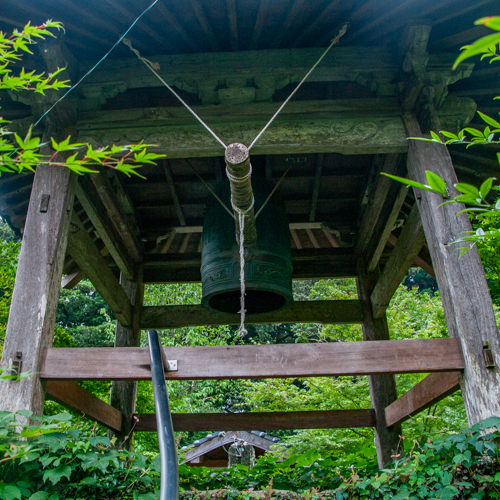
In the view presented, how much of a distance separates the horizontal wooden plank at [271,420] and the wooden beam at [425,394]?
0.53 metres

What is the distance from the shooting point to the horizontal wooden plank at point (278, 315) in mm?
5480

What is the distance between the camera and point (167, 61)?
3.65 meters

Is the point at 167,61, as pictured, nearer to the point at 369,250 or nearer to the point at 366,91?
the point at 366,91

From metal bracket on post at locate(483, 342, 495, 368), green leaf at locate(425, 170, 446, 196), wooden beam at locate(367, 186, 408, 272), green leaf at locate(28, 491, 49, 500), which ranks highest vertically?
wooden beam at locate(367, 186, 408, 272)

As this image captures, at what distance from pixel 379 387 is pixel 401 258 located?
1.62 m

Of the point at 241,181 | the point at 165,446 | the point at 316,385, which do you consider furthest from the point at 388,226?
the point at 316,385

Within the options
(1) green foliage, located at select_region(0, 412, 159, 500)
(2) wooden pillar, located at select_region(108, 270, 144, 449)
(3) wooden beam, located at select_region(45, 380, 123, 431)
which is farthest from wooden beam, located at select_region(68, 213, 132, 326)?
(1) green foliage, located at select_region(0, 412, 159, 500)

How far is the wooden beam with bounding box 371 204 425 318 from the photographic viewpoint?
166 inches

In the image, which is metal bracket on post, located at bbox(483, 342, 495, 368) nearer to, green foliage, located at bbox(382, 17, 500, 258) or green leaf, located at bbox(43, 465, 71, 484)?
green foliage, located at bbox(382, 17, 500, 258)

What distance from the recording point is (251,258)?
3643mm

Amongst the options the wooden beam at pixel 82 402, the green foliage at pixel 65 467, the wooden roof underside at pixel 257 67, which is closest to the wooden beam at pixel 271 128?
the wooden roof underside at pixel 257 67

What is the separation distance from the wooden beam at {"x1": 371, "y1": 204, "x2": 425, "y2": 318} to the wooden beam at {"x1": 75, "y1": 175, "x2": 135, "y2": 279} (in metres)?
2.96

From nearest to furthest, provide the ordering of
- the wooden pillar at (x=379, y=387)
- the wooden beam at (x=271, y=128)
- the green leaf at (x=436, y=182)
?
1. the green leaf at (x=436, y=182)
2. the wooden beam at (x=271, y=128)
3. the wooden pillar at (x=379, y=387)

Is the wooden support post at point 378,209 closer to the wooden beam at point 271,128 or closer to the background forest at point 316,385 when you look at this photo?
the wooden beam at point 271,128
